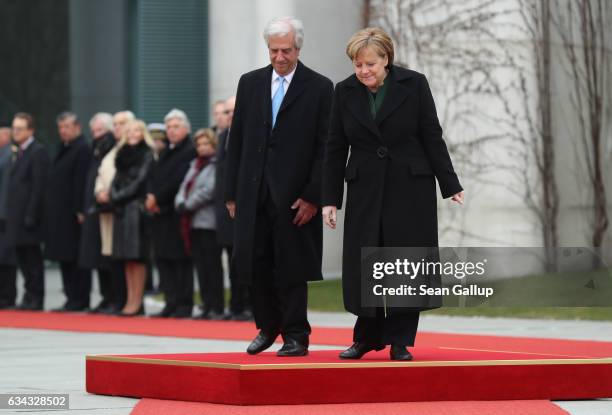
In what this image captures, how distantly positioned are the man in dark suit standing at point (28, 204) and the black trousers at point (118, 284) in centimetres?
132

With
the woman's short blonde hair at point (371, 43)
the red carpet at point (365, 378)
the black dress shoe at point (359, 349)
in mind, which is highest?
the woman's short blonde hair at point (371, 43)

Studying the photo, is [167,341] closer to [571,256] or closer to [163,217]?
[163,217]

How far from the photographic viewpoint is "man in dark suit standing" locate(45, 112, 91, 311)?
16.0m

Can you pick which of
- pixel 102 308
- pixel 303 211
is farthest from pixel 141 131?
pixel 303 211

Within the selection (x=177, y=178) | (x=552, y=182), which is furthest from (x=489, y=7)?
(x=177, y=178)

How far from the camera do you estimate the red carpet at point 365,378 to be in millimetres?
7320

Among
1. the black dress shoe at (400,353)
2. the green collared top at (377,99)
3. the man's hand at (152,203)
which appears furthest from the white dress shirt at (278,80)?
the man's hand at (152,203)

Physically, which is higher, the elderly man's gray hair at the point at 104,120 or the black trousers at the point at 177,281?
the elderly man's gray hair at the point at 104,120

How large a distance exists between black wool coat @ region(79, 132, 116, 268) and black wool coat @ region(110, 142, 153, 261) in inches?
19.5

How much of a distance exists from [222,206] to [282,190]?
557cm

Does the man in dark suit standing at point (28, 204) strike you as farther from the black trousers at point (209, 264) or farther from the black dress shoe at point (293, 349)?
the black dress shoe at point (293, 349)

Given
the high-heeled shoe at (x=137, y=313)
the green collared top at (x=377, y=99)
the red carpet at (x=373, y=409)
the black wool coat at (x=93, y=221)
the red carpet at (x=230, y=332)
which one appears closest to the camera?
the red carpet at (x=373, y=409)

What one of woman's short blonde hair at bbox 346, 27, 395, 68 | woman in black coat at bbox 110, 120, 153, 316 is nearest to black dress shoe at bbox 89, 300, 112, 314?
woman in black coat at bbox 110, 120, 153, 316

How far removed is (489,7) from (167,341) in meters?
7.92
